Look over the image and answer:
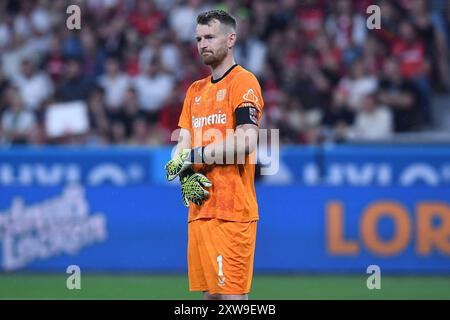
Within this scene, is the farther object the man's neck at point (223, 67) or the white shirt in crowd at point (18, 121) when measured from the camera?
the white shirt in crowd at point (18, 121)

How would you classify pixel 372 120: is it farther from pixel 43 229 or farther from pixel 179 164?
pixel 179 164

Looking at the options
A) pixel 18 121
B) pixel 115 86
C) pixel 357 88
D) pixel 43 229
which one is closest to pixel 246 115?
pixel 43 229

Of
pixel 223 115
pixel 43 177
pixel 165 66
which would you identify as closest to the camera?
pixel 223 115

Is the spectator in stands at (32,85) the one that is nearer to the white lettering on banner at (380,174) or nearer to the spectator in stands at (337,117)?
the spectator in stands at (337,117)

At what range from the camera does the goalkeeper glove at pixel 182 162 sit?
6.18m

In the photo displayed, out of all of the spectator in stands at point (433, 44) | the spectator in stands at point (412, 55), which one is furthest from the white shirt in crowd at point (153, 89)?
the spectator in stands at point (433, 44)

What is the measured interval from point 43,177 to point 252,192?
6981 mm

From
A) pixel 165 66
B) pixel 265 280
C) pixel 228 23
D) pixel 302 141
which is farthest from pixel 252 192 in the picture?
pixel 165 66

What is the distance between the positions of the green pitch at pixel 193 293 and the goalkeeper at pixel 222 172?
3563 mm

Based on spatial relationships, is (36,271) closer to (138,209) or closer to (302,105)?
(138,209)

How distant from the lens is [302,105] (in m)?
14.7

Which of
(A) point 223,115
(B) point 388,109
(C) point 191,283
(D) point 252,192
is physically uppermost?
(B) point 388,109

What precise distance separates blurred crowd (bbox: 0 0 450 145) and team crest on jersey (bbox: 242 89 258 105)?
7.54 m

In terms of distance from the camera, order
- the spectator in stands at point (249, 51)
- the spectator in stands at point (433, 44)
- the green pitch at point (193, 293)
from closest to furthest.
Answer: the green pitch at point (193, 293) → the spectator in stands at point (433, 44) → the spectator in stands at point (249, 51)
